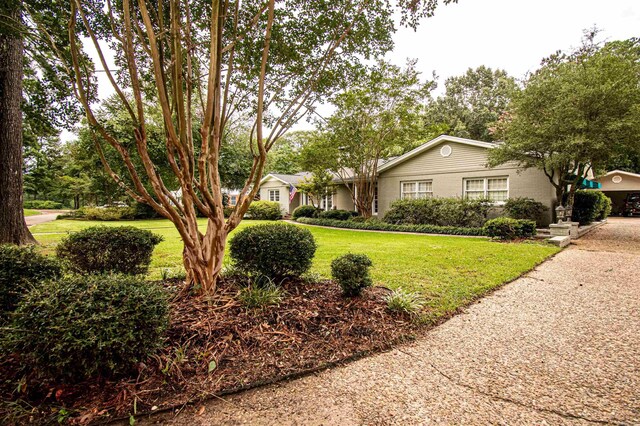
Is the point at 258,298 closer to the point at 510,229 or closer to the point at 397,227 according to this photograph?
the point at 510,229

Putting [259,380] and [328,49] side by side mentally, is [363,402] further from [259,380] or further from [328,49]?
[328,49]

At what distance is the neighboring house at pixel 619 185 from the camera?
22.6 metres

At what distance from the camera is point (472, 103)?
31734 millimetres

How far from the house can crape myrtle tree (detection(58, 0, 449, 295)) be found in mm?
11211

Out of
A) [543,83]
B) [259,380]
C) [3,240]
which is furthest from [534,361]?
[543,83]

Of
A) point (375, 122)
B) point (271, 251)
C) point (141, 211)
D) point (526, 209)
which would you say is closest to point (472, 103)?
point (375, 122)

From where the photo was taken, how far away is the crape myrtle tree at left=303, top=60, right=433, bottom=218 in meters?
12.8

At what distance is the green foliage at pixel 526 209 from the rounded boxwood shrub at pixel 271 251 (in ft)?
37.9

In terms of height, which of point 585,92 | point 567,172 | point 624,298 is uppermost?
point 585,92

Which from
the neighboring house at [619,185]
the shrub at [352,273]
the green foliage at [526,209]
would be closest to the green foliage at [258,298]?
the shrub at [352,273]

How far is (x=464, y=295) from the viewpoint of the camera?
4.29 meters

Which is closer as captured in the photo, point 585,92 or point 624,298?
point 624,298

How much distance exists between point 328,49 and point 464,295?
13.9 feet

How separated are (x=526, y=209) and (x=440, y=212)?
3.34m
